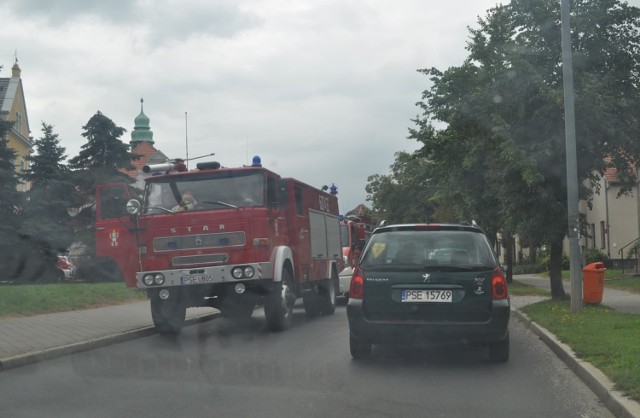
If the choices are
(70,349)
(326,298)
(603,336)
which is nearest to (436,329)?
(603,336)

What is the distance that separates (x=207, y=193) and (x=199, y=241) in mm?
840

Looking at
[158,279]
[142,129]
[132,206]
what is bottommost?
[158,279]

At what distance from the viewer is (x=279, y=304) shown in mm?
13211

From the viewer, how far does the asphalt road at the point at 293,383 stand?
6.97m

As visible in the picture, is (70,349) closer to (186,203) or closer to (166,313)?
(166,313)

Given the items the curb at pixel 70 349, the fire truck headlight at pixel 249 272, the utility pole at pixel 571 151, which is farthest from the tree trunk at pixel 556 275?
the curb at pixel 70 349

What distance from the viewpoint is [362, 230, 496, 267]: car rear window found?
9.42 metres

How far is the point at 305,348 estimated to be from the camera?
1118 centimetres

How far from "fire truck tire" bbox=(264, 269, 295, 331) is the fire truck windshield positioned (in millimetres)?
1470

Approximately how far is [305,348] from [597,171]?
32.2ft

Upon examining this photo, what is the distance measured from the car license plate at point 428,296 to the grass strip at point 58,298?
29.3 feet

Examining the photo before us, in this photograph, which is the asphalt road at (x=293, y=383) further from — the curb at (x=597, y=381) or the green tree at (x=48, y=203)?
the green tree at (x=48, y=203)

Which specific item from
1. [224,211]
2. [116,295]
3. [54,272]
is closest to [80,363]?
[224,211]

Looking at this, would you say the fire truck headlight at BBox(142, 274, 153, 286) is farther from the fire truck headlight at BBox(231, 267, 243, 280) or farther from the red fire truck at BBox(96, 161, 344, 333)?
the fire truck headlight at BBox(231, 267, 243, 280)
